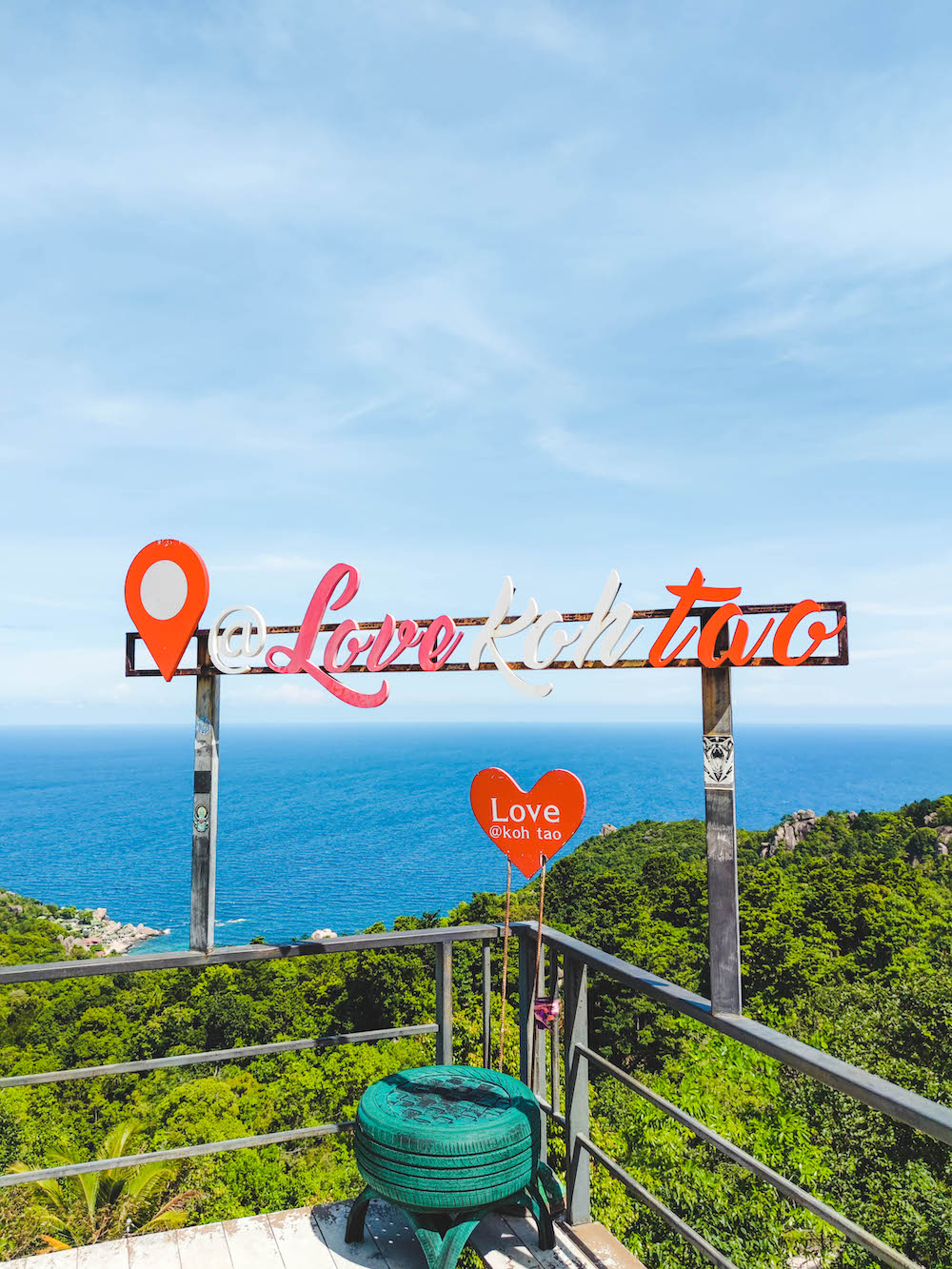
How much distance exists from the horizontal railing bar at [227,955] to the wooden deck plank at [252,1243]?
909 millimetres

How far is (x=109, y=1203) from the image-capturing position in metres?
9.38

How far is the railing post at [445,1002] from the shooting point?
11.6 feet

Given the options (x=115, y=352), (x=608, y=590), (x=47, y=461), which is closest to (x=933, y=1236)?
(x=608, y=590)

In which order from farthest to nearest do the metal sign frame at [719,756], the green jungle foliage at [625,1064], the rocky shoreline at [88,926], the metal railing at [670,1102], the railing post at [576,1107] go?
the rocky shoreline at [88,926] < the green jungle foliage at [625,1064] < the railing post at [576,1107] < the metal sign frame at [719,756] < the metal railing at [670,1102]

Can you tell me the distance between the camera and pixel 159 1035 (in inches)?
957

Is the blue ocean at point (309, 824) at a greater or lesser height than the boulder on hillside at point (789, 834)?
lesser

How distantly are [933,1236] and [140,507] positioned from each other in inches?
1190

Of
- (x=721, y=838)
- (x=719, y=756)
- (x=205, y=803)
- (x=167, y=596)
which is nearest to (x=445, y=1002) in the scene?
(x=205, y=803)

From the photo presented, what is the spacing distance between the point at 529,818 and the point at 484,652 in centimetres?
69

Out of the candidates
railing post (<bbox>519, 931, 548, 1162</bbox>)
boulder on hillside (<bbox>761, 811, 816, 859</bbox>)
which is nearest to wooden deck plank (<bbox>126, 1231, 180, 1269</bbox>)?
railing post (<bbox>519, 931, 548, 1162</bbox>)

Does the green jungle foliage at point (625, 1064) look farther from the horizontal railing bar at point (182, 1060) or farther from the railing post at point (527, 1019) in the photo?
the horizontal railing bar at point (182, 1060)

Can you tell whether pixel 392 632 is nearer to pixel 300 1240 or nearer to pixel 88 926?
pixel 300 1240

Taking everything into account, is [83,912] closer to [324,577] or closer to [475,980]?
[475,980]

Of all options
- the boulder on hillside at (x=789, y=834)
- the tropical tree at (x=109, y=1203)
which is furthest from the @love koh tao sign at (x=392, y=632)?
the boulder on hillside at (x=789, y=834)
